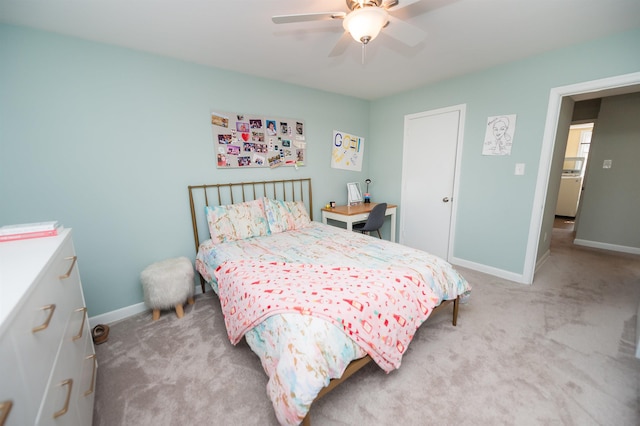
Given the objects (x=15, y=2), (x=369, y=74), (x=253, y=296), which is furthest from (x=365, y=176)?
(x=15, y=2)

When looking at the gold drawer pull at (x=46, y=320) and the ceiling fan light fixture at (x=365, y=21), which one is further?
the ceiling fan light fixture at (x=365, y=21)

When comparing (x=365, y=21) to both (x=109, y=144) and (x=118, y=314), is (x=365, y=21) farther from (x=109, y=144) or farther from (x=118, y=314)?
(x=118, y=314)

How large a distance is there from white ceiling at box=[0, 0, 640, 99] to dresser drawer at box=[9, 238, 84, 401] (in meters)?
1.60

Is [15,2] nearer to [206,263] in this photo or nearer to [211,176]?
[211,176]

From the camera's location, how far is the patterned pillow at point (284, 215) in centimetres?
288

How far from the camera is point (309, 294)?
146 cm

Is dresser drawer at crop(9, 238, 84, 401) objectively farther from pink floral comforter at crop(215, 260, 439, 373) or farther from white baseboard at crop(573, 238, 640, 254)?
white baseboard at crop(573, 238, 640, 254)

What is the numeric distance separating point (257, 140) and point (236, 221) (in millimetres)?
988

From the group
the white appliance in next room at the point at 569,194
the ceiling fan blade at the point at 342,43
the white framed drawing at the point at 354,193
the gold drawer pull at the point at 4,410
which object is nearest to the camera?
the gold drawer pull at the point at 4,410

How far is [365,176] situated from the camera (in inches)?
167

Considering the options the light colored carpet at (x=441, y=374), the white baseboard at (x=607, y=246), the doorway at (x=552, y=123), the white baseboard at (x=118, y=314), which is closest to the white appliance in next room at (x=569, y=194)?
the white baseboard at (x=607, y=246)

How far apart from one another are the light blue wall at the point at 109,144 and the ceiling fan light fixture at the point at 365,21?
174 cm

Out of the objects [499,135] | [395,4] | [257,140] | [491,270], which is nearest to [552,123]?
[499,135]

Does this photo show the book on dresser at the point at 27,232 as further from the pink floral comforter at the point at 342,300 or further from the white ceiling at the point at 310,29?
the white ceiling at the point at 310,29
